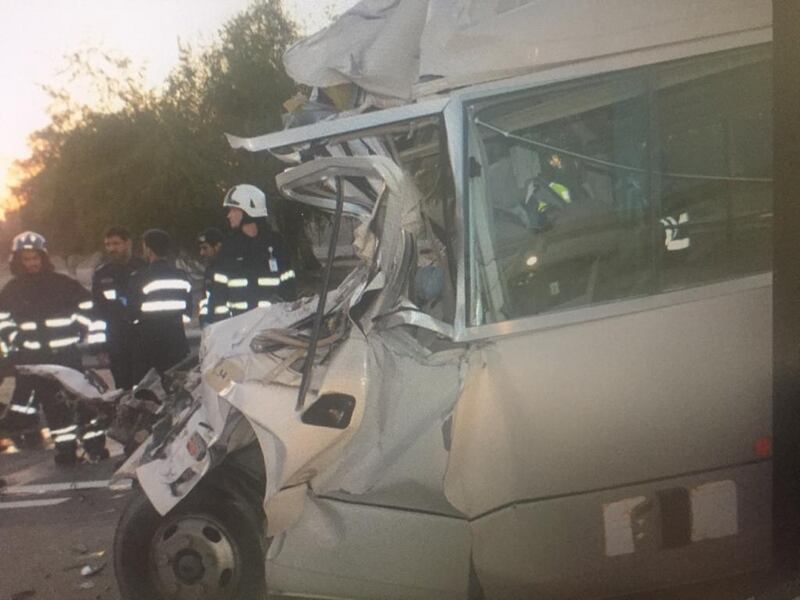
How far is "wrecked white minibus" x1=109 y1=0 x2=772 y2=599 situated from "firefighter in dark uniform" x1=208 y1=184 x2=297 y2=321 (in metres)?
3.18

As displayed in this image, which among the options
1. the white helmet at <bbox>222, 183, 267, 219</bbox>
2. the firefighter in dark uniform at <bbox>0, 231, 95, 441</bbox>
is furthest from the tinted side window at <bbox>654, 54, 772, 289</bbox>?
the firefighter in dark uniform at <bbox>0, 231, 95, 441</bbox>

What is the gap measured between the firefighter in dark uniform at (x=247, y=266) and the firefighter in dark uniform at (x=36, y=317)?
1275mm

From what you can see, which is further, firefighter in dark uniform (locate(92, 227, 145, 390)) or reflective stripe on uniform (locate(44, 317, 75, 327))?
reflective stripe on uniform (locate(44, 317, 75, 327))

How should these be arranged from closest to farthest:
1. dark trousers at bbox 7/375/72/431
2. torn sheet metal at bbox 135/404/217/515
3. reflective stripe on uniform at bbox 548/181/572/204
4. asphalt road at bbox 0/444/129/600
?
1. reflective stripe on uniform at bbox 548/181/572/204
2. torn sheet metal at bbox 135/404/217/515
3. asphalt road at bbox 0/444/129/600
4. dark trousers at bbox 7/375/72/431

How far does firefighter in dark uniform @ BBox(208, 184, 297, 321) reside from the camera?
21.4 ft

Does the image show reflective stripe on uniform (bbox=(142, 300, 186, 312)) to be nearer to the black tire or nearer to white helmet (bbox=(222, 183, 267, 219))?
white helmet (bbox=(222, 183, 267, 219))

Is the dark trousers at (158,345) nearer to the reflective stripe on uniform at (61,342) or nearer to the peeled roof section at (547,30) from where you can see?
the reflective stripe on uniform at (61,342)

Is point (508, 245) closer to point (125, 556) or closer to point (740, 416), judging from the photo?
point (740, 416)

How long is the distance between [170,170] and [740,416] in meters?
21.1

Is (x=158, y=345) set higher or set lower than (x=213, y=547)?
higher

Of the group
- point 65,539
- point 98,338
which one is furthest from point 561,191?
point 98,338

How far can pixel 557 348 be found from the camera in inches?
123

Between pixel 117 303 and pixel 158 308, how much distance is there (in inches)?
24.3

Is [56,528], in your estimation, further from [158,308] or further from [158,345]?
[158,308]
